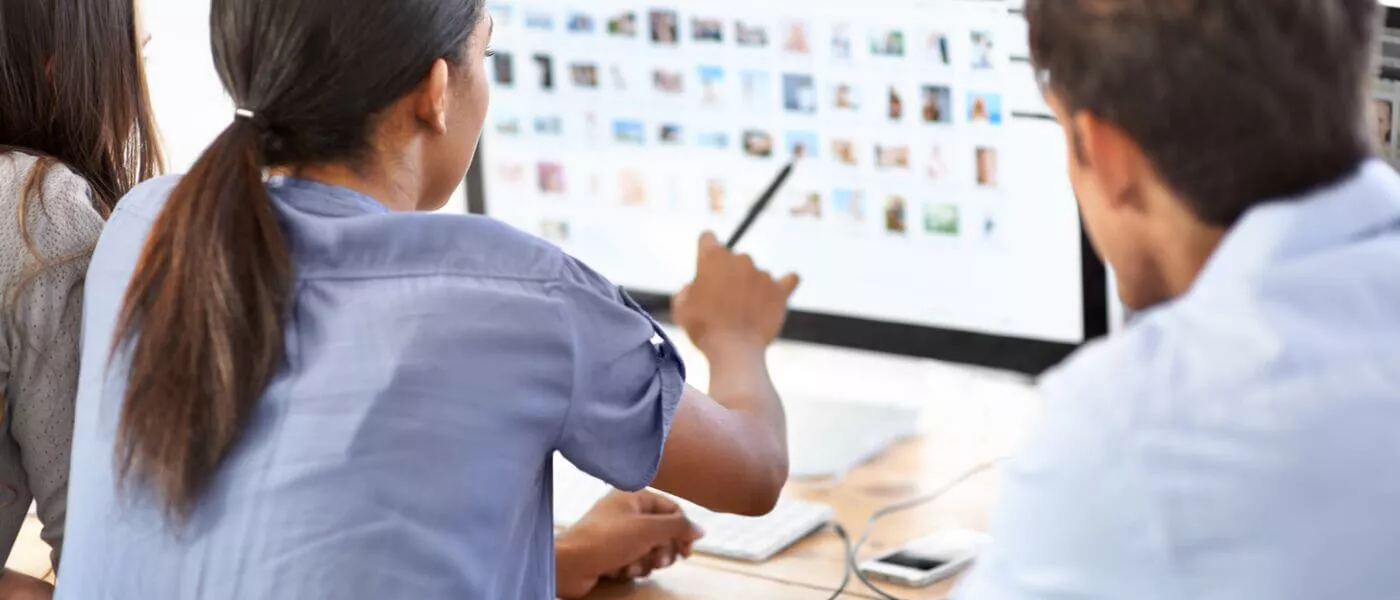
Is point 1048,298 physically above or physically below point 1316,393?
below

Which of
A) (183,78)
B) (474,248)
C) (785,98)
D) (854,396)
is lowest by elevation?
(854,396)

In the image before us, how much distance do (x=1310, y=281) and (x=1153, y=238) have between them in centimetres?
10

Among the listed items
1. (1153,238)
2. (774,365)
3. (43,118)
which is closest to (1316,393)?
(1153,238)

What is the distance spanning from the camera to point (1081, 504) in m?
0.67

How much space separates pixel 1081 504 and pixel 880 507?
2.42 feet

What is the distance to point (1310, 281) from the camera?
662 millimetres

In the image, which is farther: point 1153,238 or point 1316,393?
point 1153,238

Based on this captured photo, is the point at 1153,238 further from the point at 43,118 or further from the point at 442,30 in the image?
the point at 43,118

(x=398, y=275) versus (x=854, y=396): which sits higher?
(x=398, y=275)

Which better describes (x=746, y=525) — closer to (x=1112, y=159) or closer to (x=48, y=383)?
(x=48, y=383)

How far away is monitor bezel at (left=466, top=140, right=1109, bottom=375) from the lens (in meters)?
1.36

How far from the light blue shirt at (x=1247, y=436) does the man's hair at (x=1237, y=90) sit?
2 centimetres

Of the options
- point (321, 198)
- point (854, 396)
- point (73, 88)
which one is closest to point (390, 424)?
point (321, 198)

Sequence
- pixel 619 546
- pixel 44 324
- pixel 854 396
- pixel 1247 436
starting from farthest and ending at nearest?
pixel 854 396 → pixel 619 546 → pixel 44 324 → pixel 1247 436
